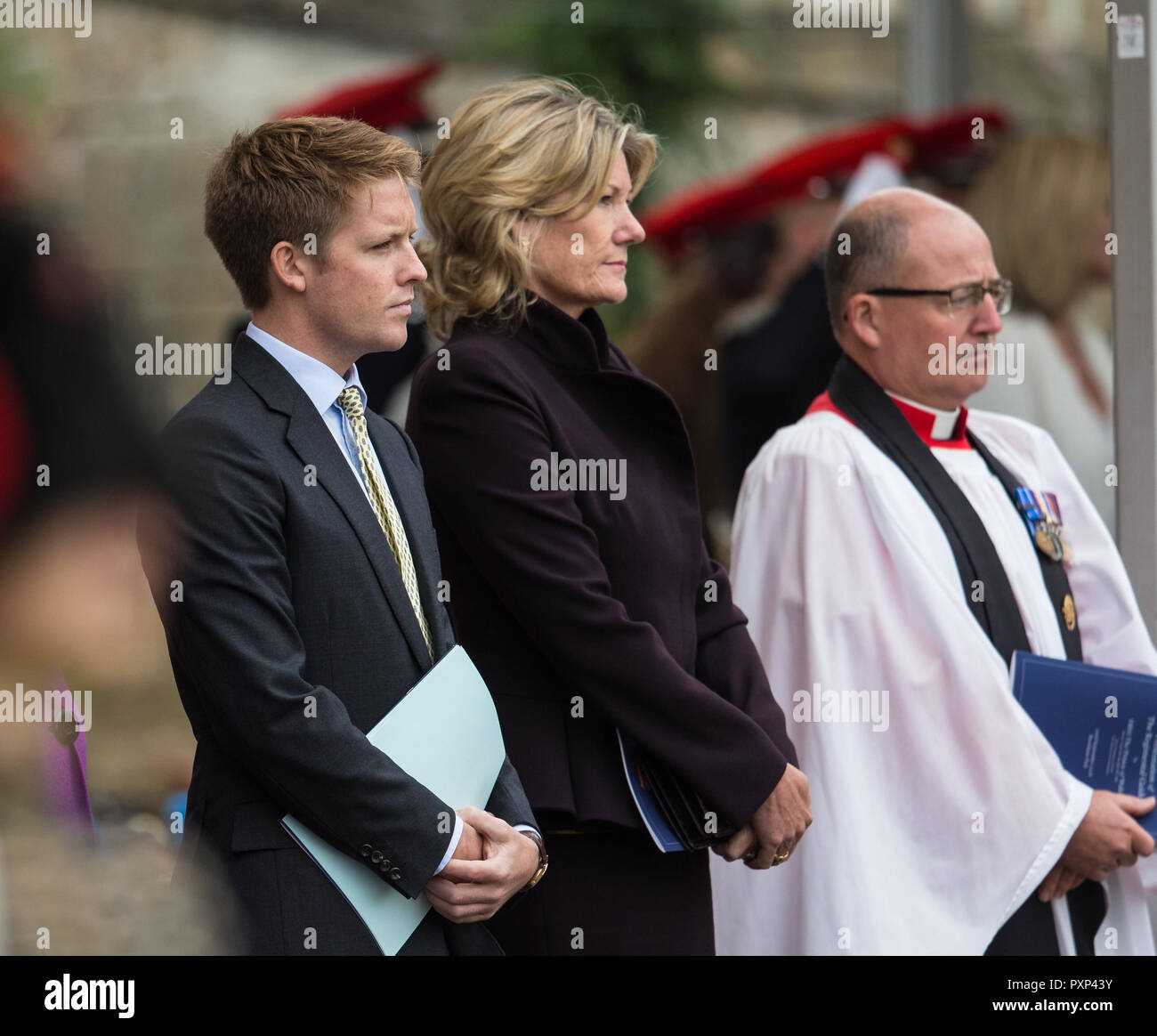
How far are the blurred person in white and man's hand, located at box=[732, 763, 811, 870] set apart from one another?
240 centimetres

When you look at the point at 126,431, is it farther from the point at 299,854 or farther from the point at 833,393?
the point at 833,393

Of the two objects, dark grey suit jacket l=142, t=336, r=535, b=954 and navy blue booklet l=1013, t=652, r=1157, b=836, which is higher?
dark grey suit jacket l=142, t=336, r=535, b=954

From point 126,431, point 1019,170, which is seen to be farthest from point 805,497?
point 126,431

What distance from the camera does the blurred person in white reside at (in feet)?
15.5

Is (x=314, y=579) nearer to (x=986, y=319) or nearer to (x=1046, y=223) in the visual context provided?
(x=986, y=319)

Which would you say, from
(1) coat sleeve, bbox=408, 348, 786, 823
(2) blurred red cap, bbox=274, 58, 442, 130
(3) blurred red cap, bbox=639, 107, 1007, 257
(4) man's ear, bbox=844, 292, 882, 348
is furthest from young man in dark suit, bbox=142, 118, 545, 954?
(3) blurred red cap, bbox=639, 107, 1007, 257

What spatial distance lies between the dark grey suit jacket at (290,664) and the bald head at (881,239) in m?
1.59

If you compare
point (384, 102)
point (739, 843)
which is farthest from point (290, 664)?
point (384, 102)

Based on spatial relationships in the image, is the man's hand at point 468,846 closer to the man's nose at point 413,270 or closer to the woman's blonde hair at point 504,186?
the man's nose at point 413,270

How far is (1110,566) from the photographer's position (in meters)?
3.47

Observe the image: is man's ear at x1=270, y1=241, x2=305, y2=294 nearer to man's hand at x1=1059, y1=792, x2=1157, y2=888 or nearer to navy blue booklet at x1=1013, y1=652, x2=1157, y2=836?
navy blue booklet at x1=1013, y1=652, x2=1157, y2=836

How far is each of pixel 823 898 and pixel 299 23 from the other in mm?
4516

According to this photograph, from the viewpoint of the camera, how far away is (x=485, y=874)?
6.94 ft

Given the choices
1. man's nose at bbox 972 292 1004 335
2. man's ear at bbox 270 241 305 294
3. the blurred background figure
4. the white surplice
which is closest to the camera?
the blurred background figure
